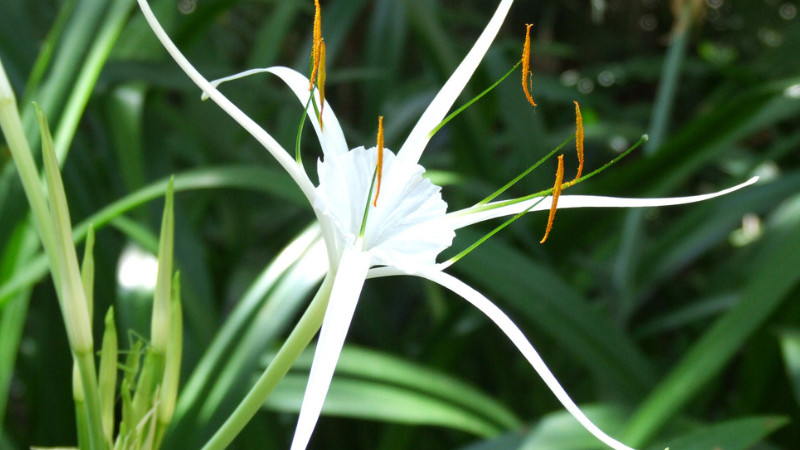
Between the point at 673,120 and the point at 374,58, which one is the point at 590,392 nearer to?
the point at 374,58

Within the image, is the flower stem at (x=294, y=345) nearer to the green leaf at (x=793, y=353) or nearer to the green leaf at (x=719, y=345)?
the green leaf at (x=719, y=345)

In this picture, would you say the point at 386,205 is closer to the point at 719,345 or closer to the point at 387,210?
the point at 387,210

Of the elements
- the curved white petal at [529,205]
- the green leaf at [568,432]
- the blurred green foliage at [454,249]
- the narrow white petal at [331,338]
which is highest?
the blurred green foliage at [454,249]

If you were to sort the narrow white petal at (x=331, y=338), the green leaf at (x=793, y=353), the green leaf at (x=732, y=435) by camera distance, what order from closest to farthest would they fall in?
the narrow white petal at (x=331, y=338), the green leaf at (x=732, y=435), the green leaf at (x=793, y=353)

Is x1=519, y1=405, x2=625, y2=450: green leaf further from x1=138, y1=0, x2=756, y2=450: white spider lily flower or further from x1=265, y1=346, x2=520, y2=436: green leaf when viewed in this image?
x1=138, y1=0, x2=756, y2=450: white spider lily flower

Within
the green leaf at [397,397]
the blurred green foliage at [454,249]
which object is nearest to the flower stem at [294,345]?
the blurred green foliage at [454,249]

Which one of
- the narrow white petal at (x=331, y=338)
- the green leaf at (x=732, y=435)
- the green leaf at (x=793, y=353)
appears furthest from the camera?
the green leaf at (x=793, y=353)

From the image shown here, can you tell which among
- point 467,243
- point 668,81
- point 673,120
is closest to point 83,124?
point 467,243
